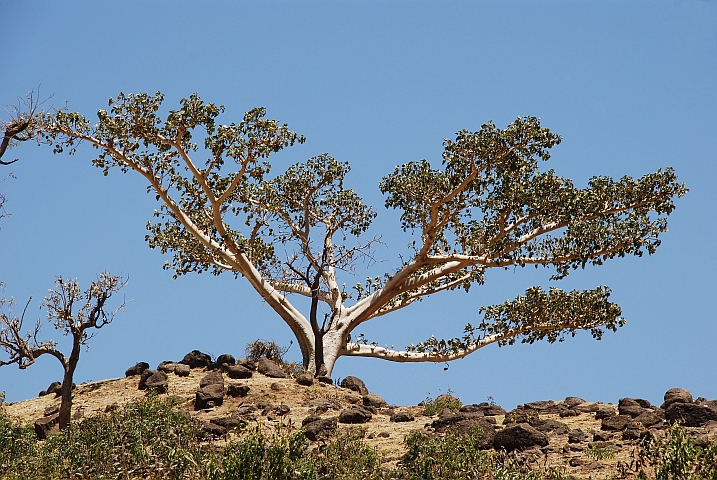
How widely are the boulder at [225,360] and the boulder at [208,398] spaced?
3.82 meters

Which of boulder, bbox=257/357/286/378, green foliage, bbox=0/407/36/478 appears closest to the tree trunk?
green foliage, bbox=0/407/36/478

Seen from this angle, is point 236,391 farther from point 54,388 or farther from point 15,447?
point 54,388

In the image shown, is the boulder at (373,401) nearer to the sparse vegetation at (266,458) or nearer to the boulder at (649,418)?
the sparse vegetation at (266,458)

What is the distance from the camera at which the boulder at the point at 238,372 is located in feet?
76.4

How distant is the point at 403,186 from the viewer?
80.3ft

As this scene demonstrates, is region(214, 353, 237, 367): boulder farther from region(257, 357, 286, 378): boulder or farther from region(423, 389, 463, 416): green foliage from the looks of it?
region(423, 389, 463, 416): green foliage

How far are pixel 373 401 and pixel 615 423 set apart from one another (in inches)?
294

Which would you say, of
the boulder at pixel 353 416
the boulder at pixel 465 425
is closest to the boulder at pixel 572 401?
the boulder at pixel 465 425

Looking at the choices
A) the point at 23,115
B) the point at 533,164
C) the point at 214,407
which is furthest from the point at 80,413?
the point at 533,164

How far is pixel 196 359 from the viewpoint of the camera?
25.1 m

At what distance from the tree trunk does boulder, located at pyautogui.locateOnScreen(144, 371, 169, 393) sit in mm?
2381

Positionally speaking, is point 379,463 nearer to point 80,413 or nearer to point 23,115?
point 80,413

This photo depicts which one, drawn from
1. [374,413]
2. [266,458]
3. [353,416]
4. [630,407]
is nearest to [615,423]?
[630,407]

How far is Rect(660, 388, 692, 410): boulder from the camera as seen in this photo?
17.6 meters
